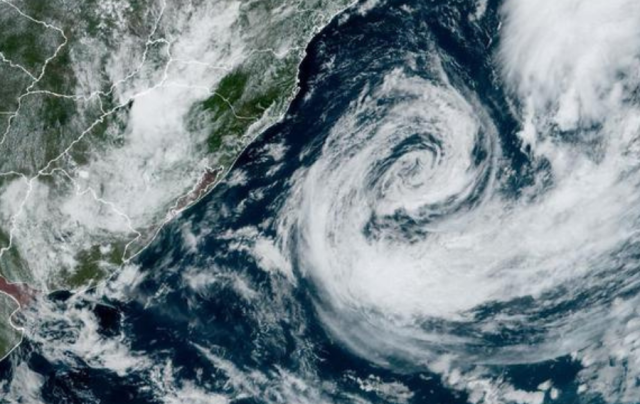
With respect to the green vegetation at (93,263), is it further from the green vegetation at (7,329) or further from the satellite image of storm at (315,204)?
the green vegetation at (7,329)

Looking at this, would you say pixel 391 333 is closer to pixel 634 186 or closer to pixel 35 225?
pixel 634 186

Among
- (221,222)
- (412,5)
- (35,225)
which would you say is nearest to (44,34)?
(35,225)

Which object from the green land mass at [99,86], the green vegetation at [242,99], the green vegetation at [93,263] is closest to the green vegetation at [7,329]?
the green land mass at [99,86]

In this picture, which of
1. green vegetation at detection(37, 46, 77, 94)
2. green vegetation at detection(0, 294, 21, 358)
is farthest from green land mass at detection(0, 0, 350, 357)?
green vegetation at detection(0, 294, 21, 358)

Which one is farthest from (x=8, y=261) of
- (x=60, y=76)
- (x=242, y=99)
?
(x=242, y=99)

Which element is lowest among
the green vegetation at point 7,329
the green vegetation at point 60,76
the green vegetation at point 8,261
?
the green vegetation at point 7,329

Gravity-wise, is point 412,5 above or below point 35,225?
above

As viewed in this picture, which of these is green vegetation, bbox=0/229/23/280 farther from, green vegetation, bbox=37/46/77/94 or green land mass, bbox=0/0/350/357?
green vegetation, bbox=37/46/77/94

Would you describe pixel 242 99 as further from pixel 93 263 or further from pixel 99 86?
pixel 93 263

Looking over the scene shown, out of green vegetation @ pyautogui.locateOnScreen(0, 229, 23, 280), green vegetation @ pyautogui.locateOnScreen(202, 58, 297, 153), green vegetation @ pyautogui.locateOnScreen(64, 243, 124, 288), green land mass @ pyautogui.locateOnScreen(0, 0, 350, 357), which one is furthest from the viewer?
green vegetation @ pyautogui.locateOnScreen(64, 243, 124, 288)
